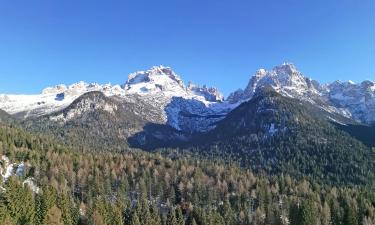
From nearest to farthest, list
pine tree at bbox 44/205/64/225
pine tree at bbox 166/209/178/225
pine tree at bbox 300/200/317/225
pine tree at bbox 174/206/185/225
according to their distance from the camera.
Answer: pine tree at bbox 44/205/64/225
pine tree at bbox 300/200/317/225
pine tree at bbox 166/209/178/225
pine tree at bbox 174/206/185/225

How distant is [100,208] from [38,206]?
19880 mm

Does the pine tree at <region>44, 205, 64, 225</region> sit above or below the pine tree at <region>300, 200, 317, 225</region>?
below

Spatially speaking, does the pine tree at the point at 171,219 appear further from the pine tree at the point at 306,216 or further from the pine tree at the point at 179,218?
the pine tree at the point at 306,216

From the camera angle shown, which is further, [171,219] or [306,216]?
[171,219]

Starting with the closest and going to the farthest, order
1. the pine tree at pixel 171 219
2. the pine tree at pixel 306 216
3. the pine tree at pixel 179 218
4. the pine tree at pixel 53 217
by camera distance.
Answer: the pine tree at pixel 53 217 → the pine tree at pixel 306 216 → the pine tree at pixel 171 219 → the pine tree at pixel 179 218

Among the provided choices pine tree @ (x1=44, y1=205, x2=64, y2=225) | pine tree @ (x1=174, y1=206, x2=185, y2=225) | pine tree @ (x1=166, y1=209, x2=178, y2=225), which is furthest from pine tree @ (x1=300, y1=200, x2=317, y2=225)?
pine tree @ (x1=44, y1=205, x2=64, y2=225)

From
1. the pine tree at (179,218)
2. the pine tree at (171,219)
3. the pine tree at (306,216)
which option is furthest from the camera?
the pine tree at (179,218)

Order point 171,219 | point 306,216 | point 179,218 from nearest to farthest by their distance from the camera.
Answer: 1. point 306,216
2. point 171,219
3. point 179,218

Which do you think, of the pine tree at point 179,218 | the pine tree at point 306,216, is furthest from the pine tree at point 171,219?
the pine tree at point 306,216

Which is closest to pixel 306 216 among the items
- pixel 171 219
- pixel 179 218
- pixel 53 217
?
pixel 179 218

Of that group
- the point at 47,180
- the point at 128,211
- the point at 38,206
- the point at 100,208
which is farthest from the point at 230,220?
the point at 47,180

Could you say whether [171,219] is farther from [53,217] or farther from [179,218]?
[53,217]

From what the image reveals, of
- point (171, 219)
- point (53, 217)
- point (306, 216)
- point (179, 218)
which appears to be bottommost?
point (171, 219)

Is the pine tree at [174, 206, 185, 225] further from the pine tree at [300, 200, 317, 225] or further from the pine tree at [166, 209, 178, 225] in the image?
the pine tree at [300, 200, 317, 225]
